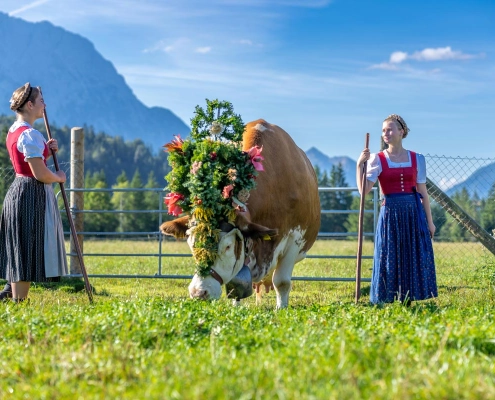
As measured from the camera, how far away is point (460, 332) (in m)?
4.65

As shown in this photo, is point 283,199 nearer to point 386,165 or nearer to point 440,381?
point 386,165

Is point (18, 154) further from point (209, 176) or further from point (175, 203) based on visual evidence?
point (209, 176)

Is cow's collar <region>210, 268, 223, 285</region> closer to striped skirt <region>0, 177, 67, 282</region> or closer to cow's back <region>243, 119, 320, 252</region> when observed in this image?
cow's back <region>243, 119, 320, 252</region>

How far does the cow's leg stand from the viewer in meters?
8.18

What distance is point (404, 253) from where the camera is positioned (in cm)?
725

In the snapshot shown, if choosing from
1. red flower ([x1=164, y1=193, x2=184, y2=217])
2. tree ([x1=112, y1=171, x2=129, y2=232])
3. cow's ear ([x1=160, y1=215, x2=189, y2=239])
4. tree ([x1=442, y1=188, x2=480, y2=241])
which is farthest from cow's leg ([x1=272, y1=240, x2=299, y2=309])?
tree ([x1=112, y1=171, x2=129, y2=232])

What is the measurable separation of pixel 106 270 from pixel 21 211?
6907mm

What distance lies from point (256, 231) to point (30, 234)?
2.33m

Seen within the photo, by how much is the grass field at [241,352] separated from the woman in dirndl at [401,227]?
946mm

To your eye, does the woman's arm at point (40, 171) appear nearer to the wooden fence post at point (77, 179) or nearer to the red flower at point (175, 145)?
the red flower at point (175, 145)

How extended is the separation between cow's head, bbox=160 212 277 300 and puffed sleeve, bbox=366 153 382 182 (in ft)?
3.81

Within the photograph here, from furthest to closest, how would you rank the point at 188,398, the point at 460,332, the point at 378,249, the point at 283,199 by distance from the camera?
the point at 283,199 → the point at 378,249 → the point at 460,332 → the point at 188,398

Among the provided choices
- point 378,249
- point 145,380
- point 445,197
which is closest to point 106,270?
point 445,197

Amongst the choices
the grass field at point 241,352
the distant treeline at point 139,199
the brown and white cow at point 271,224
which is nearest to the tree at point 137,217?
the distant treeline at point 139,199
